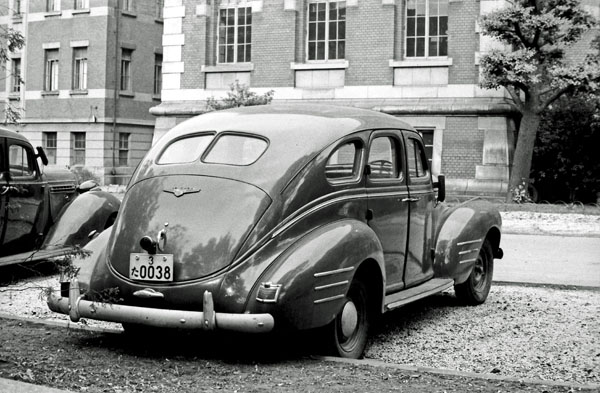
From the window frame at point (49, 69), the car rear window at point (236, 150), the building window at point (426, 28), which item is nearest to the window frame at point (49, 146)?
the window frame at point (49, 69)

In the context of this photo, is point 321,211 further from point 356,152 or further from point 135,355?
point 135,355

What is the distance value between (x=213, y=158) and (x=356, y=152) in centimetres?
120

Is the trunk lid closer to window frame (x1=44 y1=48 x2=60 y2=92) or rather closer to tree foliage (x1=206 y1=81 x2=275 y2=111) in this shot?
tree foliage (x1=206 y1=81 x2=275 y2=111)

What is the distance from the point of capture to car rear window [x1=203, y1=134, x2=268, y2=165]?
6277 millimetres

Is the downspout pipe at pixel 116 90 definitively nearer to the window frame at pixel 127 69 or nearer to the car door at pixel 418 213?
the window frame at pixel 127 69

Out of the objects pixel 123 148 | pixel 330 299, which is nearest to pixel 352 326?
pixel 330 299

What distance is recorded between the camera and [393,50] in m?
24.7

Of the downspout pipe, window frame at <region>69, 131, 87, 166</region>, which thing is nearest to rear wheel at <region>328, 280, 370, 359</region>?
the downspout pipe

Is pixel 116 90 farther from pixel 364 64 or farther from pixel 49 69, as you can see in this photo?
pixel 364 64

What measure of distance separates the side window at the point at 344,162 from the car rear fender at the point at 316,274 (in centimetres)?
49

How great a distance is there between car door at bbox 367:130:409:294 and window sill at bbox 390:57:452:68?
1708 cm

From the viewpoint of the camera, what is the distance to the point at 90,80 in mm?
34500

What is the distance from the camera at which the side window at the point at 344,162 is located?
257 inches

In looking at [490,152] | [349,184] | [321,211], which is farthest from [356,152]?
[490,152]
